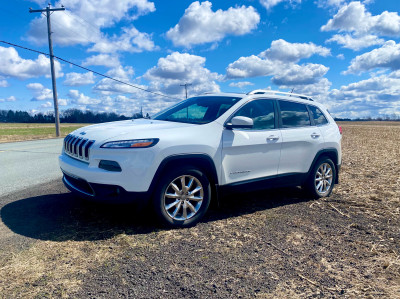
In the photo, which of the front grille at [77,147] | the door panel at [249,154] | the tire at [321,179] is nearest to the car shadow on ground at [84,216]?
the tire at [321,179]

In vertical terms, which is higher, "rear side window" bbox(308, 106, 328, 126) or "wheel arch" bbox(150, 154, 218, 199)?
"rear side window" bbox(308, 106, 328, 126)

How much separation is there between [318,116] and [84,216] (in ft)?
14.2

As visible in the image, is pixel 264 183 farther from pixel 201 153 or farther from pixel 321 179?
pixel 321 179

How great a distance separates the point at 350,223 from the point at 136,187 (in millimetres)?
2985

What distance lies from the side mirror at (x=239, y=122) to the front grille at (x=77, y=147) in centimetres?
181

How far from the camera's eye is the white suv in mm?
3547

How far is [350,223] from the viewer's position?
424 cm

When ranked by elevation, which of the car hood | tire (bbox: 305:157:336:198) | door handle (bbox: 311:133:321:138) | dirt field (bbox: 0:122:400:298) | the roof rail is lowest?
dirt field (bbox: 0:122:400:298)

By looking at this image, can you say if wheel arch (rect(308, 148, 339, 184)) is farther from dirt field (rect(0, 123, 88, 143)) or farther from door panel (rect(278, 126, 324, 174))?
dirt field (rect(0, 123, 88, 143))

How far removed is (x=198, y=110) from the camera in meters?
4.71

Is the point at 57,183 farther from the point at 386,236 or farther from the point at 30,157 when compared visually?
the point at 386,236

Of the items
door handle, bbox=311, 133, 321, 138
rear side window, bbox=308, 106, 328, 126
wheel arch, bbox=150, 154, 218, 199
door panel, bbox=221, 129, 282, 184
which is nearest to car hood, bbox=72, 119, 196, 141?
wheel arch, bbox=150, 154, 218, 199

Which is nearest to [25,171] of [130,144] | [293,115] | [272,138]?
[130,144]

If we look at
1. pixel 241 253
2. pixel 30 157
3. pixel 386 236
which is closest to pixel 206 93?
pixel 241 253
